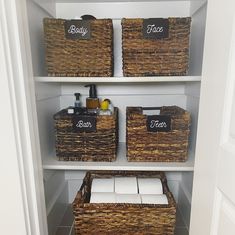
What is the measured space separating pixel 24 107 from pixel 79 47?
31cm

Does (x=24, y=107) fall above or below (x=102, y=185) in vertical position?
above

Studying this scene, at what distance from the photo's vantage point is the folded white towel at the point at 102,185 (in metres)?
0.94

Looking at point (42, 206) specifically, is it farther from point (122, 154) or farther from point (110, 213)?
point (122, 154)

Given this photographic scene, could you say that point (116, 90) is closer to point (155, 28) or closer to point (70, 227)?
point (155, 28)

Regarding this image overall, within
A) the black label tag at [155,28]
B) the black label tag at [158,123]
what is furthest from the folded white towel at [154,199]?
the black label tag at [155,28]

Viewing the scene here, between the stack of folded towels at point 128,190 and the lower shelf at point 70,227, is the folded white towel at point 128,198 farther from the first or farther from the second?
the lower shelf at point 70,227

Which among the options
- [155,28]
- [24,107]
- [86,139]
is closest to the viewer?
[24,107]

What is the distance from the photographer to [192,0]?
970 mm

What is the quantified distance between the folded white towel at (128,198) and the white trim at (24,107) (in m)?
0.31

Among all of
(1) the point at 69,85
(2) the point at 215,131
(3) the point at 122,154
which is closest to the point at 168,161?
(3) the point at 122,154

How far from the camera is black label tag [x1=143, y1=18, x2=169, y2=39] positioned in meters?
0.74

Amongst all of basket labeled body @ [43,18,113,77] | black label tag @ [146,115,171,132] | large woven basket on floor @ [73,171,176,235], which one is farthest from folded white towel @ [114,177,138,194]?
basket labeled body @ [43,18,113,77]

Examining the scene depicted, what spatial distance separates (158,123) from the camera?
2.68 ft

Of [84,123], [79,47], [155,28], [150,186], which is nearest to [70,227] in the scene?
[150,186]
